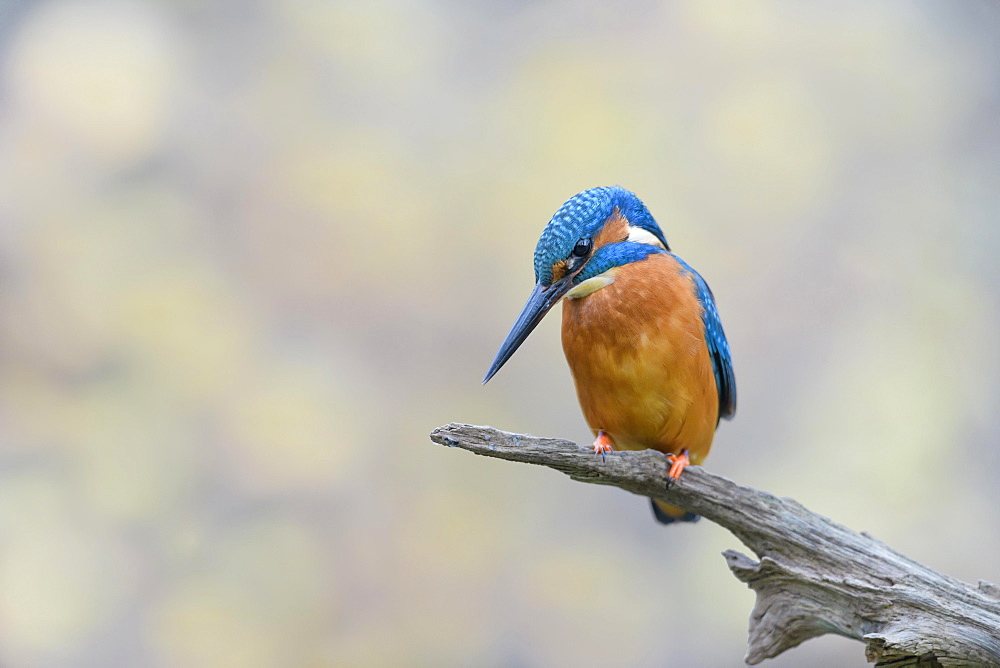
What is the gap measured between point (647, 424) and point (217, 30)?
3280 mm

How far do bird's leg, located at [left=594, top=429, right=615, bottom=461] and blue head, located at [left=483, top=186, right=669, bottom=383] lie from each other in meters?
0.31

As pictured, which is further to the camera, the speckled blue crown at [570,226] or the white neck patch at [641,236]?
the white neck patch at [641,236]

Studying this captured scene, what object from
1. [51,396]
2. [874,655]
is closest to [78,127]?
[51,396]

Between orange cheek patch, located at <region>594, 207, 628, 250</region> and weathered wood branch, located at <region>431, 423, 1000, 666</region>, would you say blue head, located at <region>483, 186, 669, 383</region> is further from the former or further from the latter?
weathered wood branch, located at <region>431, 423, 1000, 666</region>

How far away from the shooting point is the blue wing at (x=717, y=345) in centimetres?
221

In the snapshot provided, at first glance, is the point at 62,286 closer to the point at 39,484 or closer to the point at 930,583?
the point at 39,484

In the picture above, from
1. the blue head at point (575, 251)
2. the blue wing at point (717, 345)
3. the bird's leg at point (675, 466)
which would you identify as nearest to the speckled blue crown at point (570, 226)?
the blue head at point (575, 251)

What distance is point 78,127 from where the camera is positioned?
4.01 m

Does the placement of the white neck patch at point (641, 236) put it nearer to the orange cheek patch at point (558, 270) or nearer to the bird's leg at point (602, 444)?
the orange cheek patch at point (558, 270)

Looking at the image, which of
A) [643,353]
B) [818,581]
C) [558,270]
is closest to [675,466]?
[643,353]

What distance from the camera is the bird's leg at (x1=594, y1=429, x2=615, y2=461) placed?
77.9 inches

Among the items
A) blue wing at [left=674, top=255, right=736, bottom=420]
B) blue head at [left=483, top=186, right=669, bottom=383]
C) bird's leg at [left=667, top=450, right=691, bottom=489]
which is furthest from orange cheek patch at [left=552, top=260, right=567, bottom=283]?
bird's leg at [left=667, top=450, right=691, bottom=489]

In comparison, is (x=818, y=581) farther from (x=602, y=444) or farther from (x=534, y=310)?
(x=534, y=310)

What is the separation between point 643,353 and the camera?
202cm
